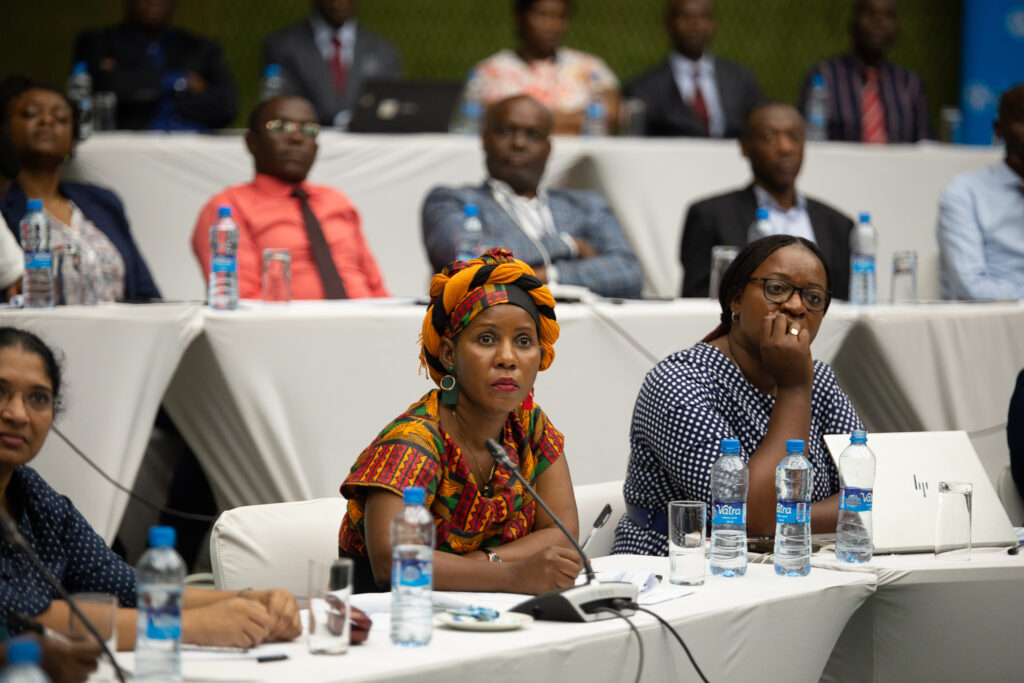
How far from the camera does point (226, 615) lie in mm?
1948

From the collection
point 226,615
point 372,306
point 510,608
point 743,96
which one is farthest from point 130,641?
point 743,96

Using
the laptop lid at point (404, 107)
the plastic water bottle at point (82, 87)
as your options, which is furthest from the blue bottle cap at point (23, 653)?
the laptop lid at point (404, 107)

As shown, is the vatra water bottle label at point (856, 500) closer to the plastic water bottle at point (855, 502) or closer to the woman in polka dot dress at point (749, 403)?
the plastic water bottle at point (855, 502)

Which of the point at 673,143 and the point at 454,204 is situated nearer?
the point at 454,204

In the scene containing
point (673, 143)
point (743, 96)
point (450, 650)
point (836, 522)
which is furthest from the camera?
point (743, 96)

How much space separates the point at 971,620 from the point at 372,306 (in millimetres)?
2131

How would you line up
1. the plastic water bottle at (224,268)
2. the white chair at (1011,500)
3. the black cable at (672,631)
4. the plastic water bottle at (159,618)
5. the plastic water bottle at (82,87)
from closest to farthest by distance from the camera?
1. the plastic water bottle at (159,618)
2. the black cable at (672,631)
3. the white chair at (1011,500)
4. the plastic water bottle at (224,268)
5. the plastic water bottle at (82,87)

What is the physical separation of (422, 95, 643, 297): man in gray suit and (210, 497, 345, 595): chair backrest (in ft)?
7.54

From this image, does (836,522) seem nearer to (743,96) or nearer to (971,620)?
(971,620)

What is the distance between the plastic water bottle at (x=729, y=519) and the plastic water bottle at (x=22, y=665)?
1.39 meters

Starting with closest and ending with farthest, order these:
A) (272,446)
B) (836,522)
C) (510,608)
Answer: (510,608) → (836,522) → (272,446)

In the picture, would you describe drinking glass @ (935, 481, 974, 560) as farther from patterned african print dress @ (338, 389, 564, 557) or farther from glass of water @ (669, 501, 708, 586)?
patterned african print dress @ (338, 389, 564, 557)

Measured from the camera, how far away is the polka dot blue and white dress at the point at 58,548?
2109 mm

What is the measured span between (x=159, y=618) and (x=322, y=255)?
3.08 metres
